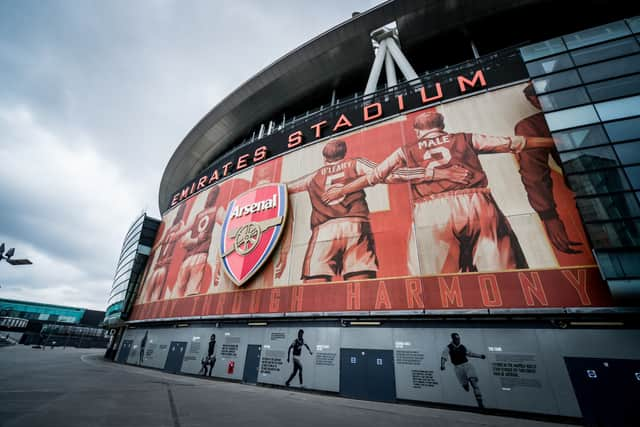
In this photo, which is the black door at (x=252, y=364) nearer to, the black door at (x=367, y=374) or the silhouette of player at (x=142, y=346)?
the black door at (x=367, y=374)

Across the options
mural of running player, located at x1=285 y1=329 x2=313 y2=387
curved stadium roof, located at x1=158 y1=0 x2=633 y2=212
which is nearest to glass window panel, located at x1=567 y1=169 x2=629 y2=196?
mural of running player, located at x1=285 y1=329 x2=313 y2=387

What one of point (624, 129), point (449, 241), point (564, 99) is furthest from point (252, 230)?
point (624, 129)

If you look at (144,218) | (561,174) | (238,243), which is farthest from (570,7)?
(144,218)

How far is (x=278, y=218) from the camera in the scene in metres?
20.0

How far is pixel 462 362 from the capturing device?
11.9 metres

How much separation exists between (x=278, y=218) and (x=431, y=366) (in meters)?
13.5

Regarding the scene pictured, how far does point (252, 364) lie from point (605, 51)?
27.9 metres

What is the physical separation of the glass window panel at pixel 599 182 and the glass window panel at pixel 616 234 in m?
1.52

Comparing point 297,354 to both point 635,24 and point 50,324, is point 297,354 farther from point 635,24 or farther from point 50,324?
point 50,324

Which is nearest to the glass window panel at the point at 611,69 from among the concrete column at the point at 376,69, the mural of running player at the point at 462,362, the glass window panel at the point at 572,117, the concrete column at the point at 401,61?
the glass window panel at the point at 572,117

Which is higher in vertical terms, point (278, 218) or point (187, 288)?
point (278, 218)

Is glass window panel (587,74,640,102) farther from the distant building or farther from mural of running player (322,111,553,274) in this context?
the distant building

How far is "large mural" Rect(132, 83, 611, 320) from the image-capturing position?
1242cm

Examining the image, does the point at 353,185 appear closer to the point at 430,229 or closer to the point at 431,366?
the point at 430,229
